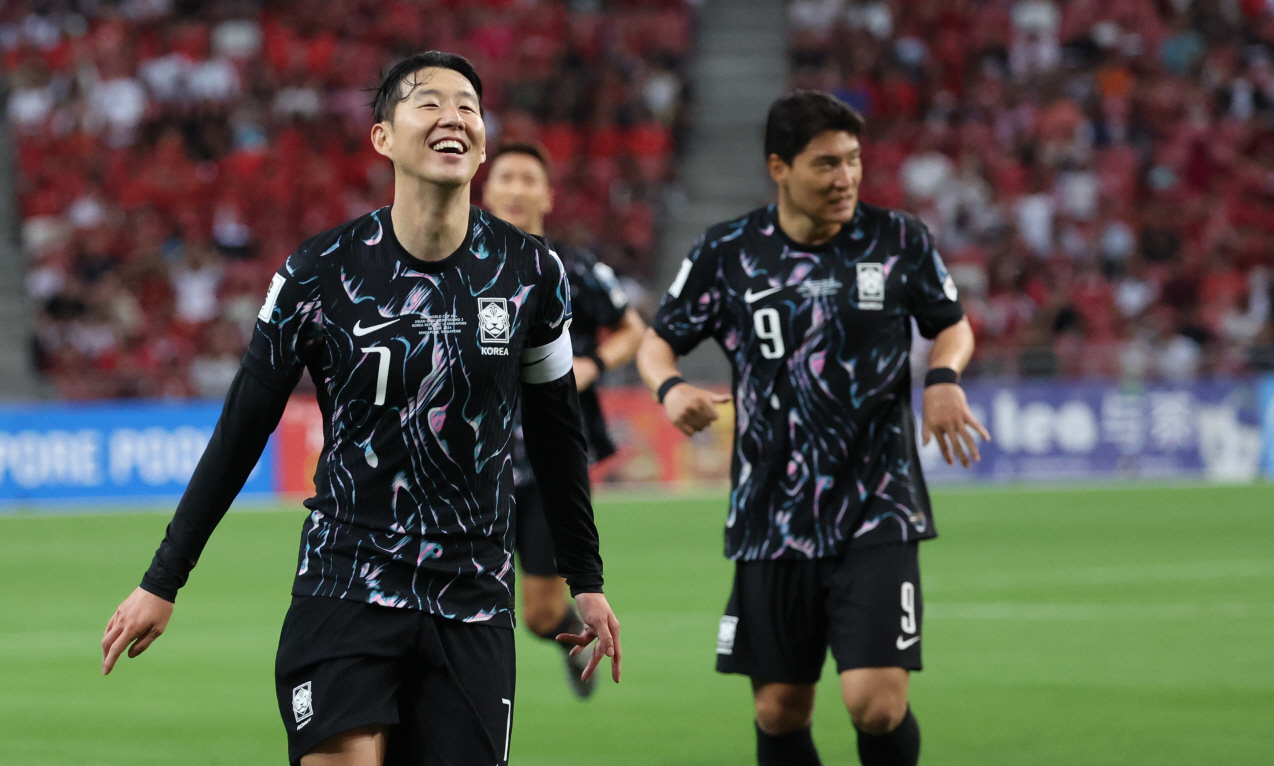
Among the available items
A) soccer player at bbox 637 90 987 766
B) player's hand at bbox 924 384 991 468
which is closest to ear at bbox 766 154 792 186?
soccer player at bbox 637 90 987 766

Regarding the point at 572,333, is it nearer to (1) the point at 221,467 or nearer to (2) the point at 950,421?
(2) the point at 950,421

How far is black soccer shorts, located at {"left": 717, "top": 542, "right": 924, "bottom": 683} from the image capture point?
526 cm

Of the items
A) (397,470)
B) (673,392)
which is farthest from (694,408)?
(397,470)

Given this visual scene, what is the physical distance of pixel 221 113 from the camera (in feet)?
79.0

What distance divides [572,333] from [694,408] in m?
2.55

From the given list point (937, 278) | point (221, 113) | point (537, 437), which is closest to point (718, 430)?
point (221, 113)

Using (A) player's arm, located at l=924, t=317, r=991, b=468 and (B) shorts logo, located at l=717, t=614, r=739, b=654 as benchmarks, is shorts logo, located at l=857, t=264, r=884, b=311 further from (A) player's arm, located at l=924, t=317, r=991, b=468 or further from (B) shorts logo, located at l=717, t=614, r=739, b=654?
(B) shorts logo, located at l=717, t=614, r=739, b=654

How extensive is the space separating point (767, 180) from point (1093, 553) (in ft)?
42.8

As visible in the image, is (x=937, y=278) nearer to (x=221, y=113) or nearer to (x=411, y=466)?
(x=411, y=466)

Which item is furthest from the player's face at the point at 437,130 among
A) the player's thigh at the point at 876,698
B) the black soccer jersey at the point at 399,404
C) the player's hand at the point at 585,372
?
the player's hand at the point at 585,372

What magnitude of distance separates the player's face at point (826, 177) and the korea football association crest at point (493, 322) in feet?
6.43

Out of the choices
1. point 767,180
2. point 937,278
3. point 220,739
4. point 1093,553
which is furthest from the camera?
point 767,180

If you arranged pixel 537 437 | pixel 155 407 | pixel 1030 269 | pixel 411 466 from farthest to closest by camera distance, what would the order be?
pixel 1030 269 → pixel 155 407 → pixel 537 437 → pixel 411 466

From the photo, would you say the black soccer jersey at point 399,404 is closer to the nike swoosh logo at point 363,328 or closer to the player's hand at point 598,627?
the nike swoosh logo at point 363,328
